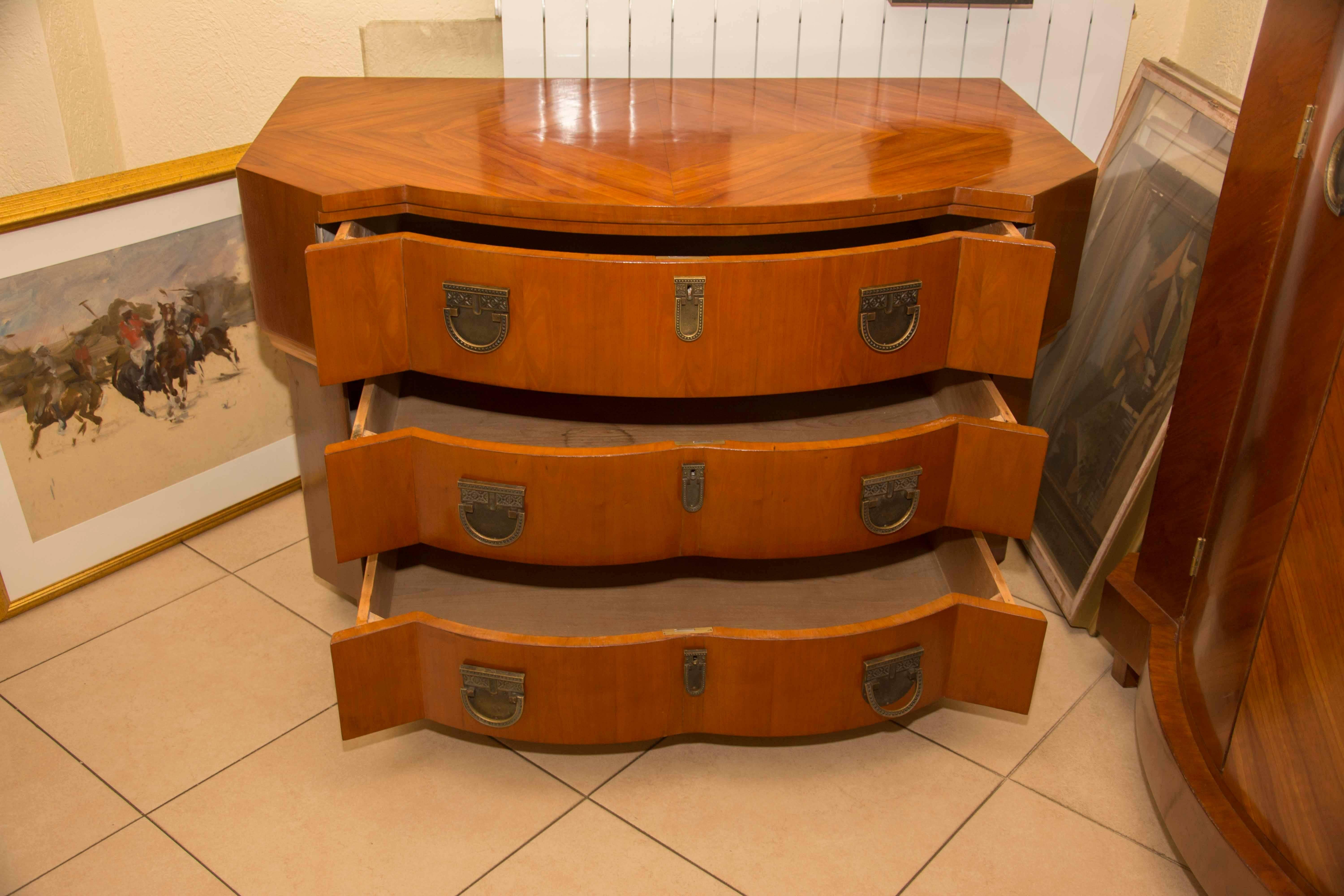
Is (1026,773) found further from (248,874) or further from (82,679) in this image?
(82,679)

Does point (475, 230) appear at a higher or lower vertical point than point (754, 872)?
higher

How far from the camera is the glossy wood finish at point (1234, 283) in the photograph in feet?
3.56

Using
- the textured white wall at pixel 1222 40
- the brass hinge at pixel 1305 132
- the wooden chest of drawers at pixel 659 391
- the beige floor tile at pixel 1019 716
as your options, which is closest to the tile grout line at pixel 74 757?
the wooden chest of drawers at pixel 659 391

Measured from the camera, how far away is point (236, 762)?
1.37m

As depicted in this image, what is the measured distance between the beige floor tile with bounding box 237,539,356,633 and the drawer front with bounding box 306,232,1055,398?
55cm

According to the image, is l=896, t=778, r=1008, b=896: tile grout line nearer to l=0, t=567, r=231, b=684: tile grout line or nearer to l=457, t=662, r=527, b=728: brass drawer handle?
l=457, t=662, r=527, b=728: brass drawer handle

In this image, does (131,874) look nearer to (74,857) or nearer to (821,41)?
(74,857)

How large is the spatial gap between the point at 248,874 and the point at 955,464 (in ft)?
3.00

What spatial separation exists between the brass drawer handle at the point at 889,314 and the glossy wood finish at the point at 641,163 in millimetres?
87

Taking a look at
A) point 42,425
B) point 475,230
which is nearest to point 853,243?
point 475,230

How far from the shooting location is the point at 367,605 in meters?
1.24

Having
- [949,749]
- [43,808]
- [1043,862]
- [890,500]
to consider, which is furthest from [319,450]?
[1043,862]

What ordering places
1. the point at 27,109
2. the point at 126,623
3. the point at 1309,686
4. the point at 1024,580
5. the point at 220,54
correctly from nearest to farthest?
1. the point at 1309,686
2. the point at 126,623
3. the point at 1024,580
4. the point at 27,109
5. the point at 220,54

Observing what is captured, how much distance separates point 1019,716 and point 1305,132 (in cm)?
79
